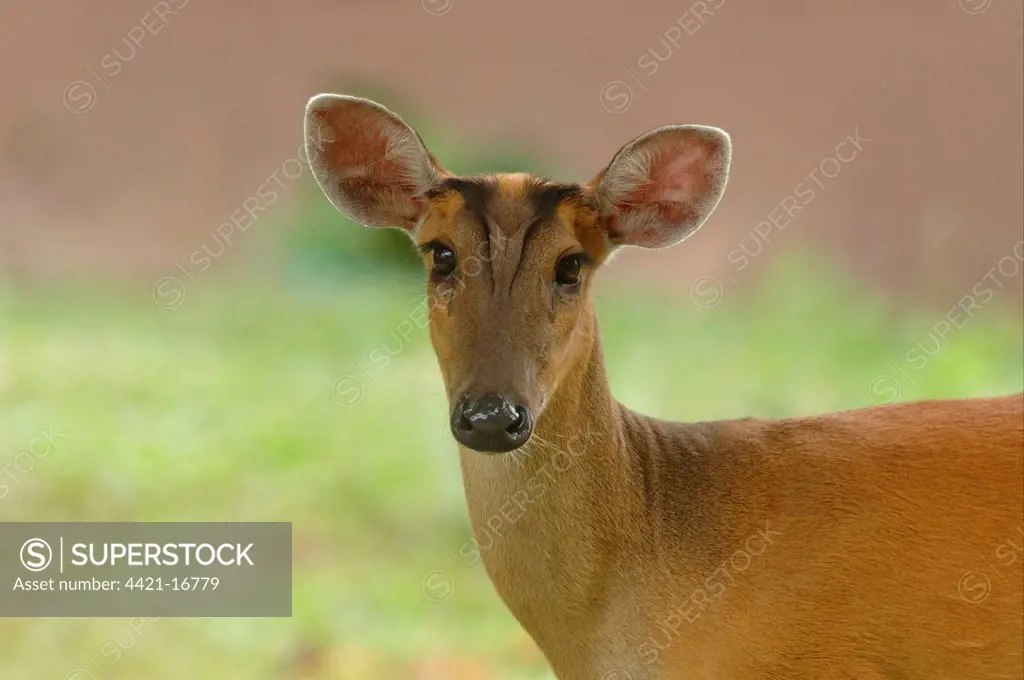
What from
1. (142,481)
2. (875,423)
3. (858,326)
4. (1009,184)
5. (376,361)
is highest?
(1009,184)

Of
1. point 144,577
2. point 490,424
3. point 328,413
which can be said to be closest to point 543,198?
point 490,424

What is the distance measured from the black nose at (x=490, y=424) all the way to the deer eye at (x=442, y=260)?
1.06ft

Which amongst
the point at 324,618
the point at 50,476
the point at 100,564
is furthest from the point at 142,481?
the point at 324,618

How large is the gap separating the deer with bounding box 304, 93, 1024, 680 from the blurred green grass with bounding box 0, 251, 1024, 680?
90 centimetres

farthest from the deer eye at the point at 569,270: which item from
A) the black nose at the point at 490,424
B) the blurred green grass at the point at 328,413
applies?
the blurred green grass at the point at 328,413

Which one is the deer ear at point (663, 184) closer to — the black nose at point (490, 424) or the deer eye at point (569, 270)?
the deer eye at point (569, 270)

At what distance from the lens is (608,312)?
534 cm

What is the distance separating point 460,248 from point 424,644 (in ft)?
5.62

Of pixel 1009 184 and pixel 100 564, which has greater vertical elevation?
pixel 1009 184

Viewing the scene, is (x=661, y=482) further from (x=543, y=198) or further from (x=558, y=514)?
(x=543, y=198)

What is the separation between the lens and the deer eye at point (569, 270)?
2109 mm

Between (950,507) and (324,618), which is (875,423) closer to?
(950,507)

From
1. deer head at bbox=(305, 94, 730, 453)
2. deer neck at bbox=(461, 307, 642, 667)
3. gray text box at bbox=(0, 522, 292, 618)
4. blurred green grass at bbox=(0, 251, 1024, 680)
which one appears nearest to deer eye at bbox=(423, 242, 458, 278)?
deer head at bbox=(305, 94, 730, 453)

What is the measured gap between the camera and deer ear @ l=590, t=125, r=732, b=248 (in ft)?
7.18
